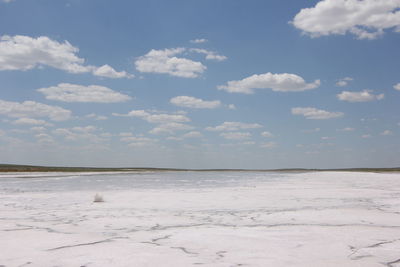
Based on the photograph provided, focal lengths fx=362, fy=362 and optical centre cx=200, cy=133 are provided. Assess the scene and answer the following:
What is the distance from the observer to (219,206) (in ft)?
34.7

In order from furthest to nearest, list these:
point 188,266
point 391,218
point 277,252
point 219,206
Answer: point 219,206 < point 391,218 < point 277,252 < point 188,266

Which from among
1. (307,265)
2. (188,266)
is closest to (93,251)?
(188,266)

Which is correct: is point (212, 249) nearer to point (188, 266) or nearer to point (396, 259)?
point (188, 266)

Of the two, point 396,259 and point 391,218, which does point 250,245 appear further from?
point 391,218

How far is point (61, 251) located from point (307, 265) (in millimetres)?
3309

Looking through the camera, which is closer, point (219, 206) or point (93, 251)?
point (93, 251)

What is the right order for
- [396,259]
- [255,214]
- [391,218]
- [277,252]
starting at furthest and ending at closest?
[255,214] < [391,218] < [277,252] < [396,259]

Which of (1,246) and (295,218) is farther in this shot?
(295,218)

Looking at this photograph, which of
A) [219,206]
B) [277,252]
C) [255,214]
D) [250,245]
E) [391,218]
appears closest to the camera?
[277,252]

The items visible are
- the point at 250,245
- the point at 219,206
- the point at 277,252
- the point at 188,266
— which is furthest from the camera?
the point at 219,206

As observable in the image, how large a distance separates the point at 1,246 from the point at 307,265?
4.40 metres

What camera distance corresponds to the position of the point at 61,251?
199 inches

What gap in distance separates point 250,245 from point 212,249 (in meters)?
0.60

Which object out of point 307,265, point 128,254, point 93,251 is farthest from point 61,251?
point 307,265
